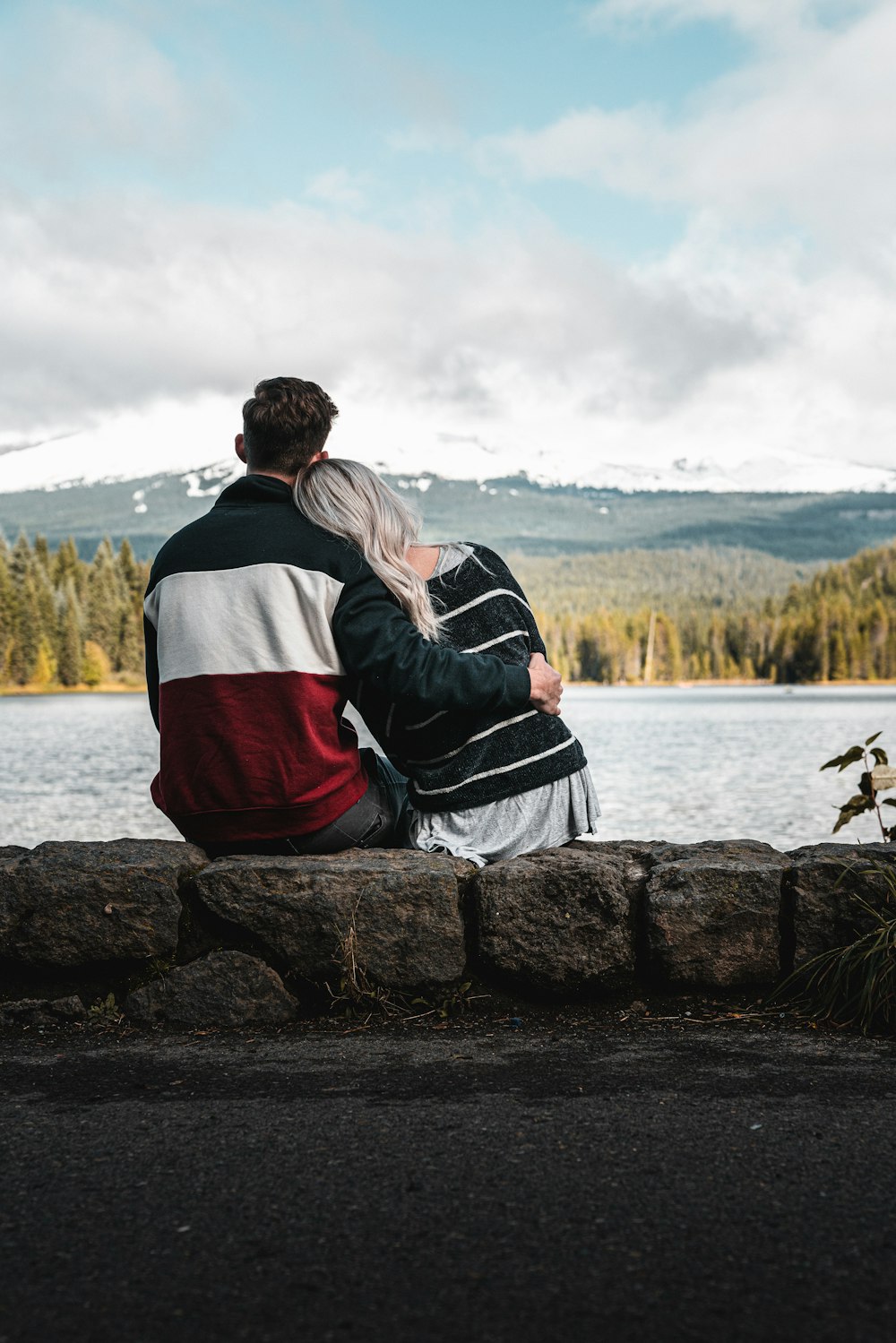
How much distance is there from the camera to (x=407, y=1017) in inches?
153

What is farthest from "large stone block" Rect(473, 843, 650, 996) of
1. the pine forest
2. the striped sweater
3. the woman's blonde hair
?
the pine forest

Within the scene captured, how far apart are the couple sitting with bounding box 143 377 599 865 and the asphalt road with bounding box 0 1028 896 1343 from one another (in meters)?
0.80

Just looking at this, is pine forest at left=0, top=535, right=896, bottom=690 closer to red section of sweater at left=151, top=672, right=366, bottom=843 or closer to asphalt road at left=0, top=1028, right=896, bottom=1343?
red section of sweater at left=151, top=672, right=366, bottom=843

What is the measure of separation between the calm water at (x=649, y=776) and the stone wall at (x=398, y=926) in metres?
15.3

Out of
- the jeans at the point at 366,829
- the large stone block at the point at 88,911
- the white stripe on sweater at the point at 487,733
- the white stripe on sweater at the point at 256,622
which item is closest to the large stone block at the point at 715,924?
the white stripe on sweater at the point at 487,733

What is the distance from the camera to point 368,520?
159 inches

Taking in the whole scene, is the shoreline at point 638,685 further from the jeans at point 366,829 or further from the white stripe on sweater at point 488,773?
the white stripe on sweater at point 488,773

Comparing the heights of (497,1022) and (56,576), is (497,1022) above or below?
below

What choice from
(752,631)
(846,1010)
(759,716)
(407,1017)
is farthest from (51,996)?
(752,631)

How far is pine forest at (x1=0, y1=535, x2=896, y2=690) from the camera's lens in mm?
106375

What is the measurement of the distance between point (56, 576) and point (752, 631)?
93055 mm

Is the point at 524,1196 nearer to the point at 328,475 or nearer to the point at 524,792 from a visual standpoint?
the point at 524,792

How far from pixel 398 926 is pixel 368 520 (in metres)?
1.36

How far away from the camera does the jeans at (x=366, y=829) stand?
4.12 m
